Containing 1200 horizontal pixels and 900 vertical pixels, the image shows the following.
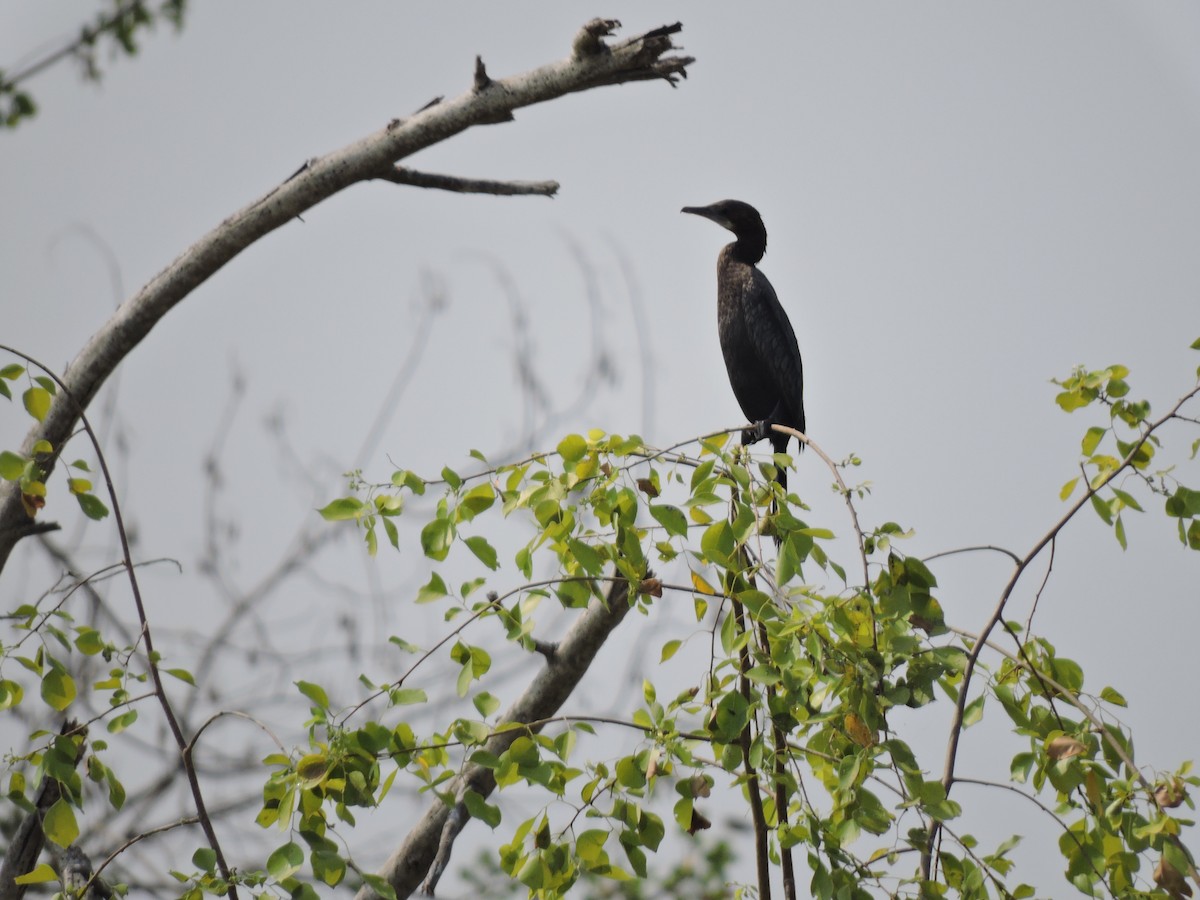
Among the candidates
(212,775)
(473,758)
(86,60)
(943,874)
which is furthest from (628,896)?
(86,60)

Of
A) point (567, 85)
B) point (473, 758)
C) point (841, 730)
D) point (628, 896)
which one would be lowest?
point (473, 758)

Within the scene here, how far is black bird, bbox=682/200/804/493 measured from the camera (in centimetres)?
448

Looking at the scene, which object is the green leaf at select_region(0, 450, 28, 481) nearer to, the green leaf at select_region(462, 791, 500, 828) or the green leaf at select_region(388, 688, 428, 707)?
the green leaf at select_region(388, 688, 428, 707)

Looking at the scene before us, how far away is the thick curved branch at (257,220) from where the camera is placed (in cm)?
277

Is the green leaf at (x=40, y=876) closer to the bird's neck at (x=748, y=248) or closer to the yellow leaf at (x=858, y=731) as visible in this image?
the yellow leaf at (x=858, y=731)

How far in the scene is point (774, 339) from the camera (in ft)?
14.6

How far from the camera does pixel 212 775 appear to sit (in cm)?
477

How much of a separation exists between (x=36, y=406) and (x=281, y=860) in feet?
2.44

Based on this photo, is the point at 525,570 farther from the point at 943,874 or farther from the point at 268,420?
the point at 268,420

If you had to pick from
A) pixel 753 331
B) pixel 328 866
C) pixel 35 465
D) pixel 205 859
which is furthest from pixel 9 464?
pixel 753 331

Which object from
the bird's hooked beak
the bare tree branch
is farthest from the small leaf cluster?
the bird's hooked beak

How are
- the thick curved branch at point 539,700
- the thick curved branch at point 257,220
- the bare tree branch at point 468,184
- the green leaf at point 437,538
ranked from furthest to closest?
the bare tree branch at point 468,184 → the thick curved branch at point 257,220 → the thick curved branch at point 539,700 → the green leaf at point 437,538

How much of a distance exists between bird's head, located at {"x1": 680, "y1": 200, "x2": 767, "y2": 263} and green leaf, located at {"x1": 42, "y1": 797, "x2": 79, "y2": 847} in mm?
3614

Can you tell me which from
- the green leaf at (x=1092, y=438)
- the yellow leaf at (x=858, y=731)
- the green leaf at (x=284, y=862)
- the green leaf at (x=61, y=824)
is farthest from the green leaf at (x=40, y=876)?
the green leaf at (x=1092, y=438)
